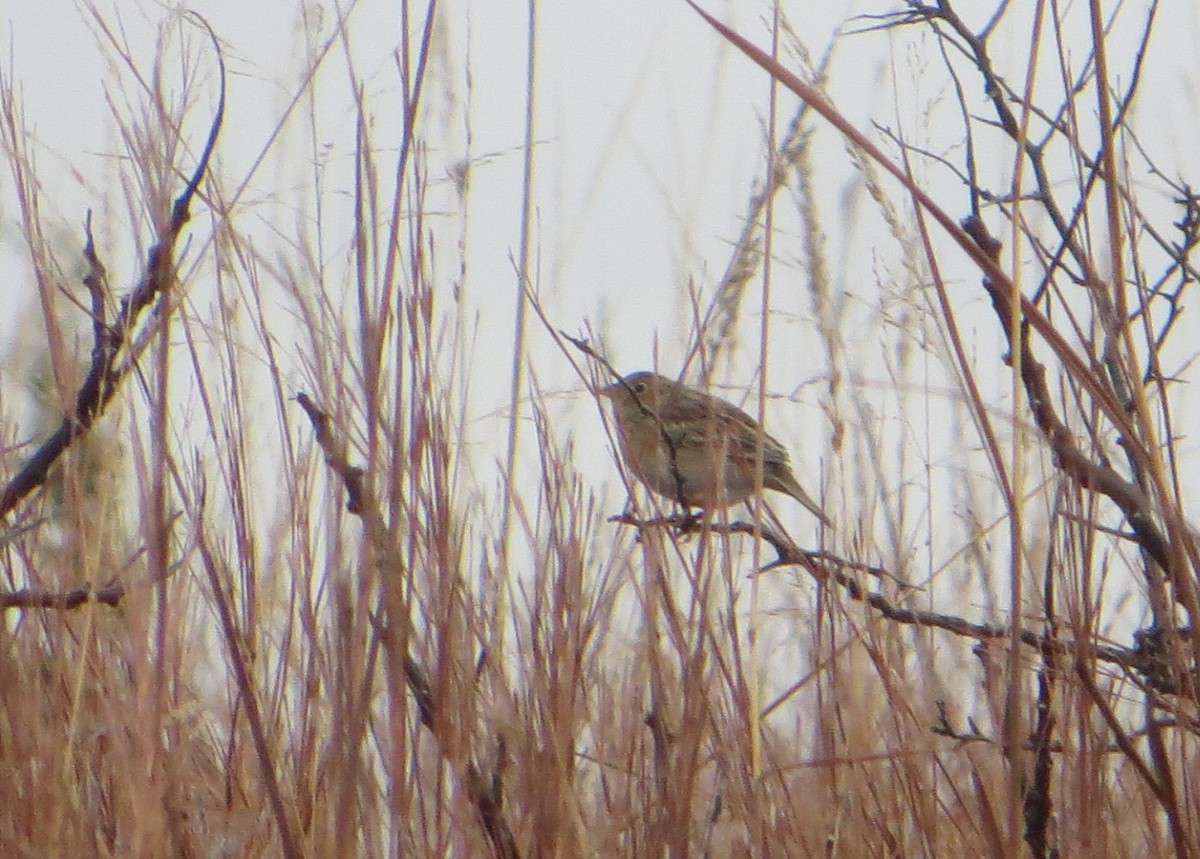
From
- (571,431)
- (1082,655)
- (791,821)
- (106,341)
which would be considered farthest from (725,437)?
(106,341)

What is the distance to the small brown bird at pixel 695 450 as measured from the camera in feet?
5.50

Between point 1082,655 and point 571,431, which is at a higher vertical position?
point 571,431

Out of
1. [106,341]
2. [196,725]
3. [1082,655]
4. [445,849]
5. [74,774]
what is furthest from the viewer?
[196,725]

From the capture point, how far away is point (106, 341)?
133cm

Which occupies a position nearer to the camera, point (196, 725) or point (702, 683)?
point (702, 683)

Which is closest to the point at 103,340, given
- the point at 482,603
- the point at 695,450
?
the point at 482,603

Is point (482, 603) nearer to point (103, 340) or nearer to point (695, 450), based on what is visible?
point (103, 340)

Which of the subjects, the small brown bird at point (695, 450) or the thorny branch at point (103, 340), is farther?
the small brown bird at point (695, 450)

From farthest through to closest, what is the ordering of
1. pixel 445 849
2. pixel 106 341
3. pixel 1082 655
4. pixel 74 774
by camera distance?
pixel 74 774, pixel 445 849, pixel 106 341, pixel 1082 655

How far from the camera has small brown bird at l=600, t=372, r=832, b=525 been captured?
1676 millimetres

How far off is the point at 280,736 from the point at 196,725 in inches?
9.5

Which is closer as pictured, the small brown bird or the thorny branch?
the thorny branch

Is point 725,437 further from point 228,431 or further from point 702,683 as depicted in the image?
point 228,431

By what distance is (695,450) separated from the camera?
4.59 m
